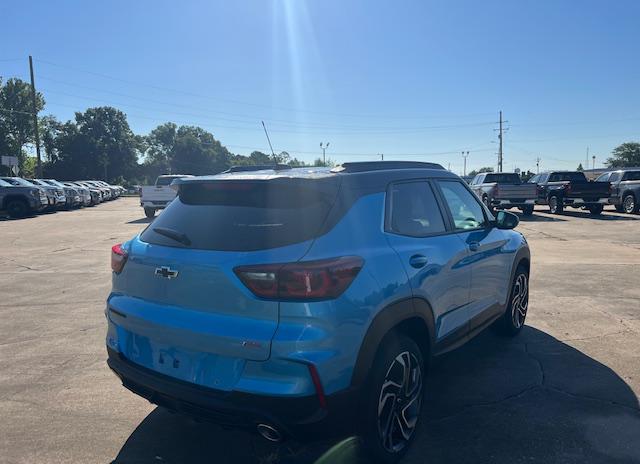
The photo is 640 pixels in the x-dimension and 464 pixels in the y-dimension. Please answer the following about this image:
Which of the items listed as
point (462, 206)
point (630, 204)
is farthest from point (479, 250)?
point (630, 204)

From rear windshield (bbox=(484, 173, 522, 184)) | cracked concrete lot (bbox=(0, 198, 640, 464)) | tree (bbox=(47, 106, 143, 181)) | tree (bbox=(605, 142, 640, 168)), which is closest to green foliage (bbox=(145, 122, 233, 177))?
tree (bbox=(47, 106, 143, 181))

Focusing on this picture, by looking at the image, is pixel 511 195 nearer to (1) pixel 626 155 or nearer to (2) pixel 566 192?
(2) pixel 566 192

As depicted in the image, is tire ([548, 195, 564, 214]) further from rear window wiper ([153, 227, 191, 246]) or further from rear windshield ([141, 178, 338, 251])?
rear window wiper ([153, 227, 191, 246])

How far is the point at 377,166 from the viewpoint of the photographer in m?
3.53

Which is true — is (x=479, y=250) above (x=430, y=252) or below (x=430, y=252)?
below

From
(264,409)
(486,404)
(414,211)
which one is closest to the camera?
(264,409)

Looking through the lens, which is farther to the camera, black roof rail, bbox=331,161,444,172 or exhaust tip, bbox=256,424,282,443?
black roof rail, bbox=331,161,444,172

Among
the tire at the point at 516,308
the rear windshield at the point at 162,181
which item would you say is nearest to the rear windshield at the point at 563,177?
the rear windshield at the point at 162,181

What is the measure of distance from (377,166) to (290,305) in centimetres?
143

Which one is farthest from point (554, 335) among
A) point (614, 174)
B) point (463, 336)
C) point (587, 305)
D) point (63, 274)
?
point (614, 174)

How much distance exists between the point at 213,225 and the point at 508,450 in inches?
90.6

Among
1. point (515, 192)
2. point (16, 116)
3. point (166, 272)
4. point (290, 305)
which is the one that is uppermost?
point (16, 116)

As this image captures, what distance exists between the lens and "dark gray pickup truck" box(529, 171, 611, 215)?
21.3 m

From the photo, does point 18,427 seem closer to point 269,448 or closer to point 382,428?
point 269,448
